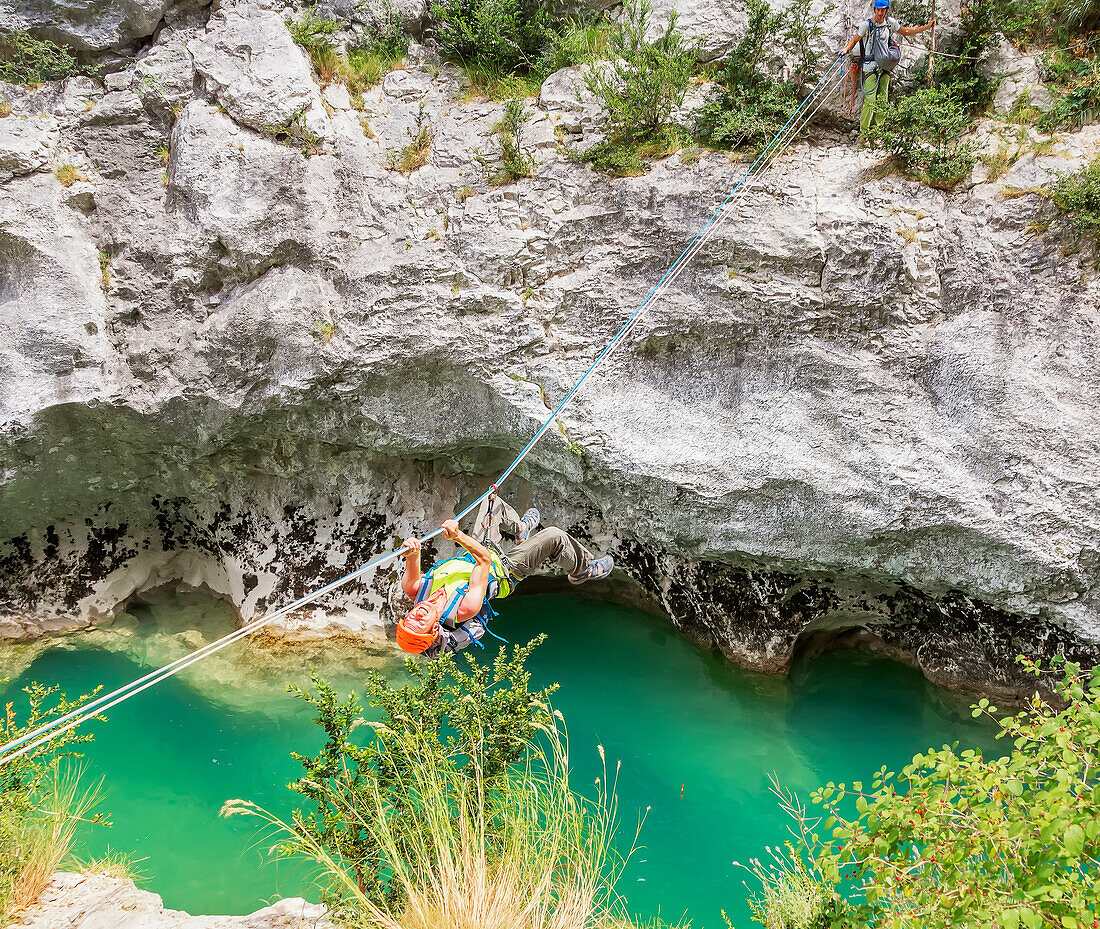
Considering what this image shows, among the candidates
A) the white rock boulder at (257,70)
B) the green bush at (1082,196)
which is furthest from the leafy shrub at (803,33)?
the white rock boulder at (257,70)

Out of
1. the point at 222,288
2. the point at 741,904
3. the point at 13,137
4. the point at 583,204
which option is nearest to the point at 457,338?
the point at 583,204

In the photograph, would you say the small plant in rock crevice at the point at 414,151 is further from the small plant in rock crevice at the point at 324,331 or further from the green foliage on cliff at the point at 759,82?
the green foliage on cliff at the point at 759,82

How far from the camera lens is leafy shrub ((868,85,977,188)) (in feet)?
17.8

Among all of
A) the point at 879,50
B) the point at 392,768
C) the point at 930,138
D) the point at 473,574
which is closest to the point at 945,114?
the point at 930,138

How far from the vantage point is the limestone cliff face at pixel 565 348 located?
5.13 m

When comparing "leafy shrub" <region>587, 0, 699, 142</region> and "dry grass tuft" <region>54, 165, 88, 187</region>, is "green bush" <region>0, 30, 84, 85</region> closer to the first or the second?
"dry grass tuft" <region>54, 165, 88, 187</region>

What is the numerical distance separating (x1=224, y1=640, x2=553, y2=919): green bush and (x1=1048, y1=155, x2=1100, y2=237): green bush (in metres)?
5.05

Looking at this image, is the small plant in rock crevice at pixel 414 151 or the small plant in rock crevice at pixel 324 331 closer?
the small plant in rock crevice at pixel 324 331

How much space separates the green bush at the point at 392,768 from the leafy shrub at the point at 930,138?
4968mm

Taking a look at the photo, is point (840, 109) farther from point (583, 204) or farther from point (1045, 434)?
point (1045, 434)

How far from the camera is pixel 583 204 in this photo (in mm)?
6137

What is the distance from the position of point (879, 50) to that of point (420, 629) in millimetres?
5727

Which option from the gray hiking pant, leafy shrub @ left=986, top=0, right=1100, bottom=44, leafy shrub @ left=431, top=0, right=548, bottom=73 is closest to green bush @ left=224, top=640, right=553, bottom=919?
the gray hiking pant

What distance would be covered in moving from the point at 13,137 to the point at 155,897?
21.4ft
